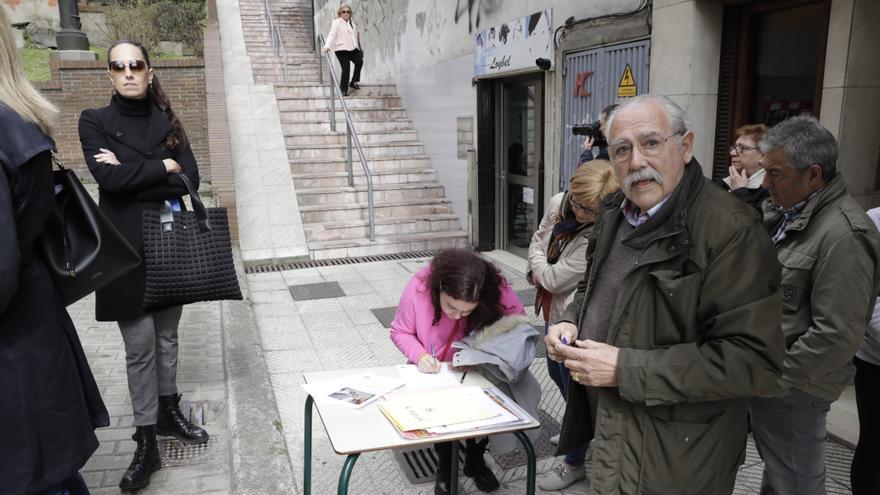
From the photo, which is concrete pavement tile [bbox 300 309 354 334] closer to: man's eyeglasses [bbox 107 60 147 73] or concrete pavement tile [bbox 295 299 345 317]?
concrete pavement tile [bbox 295 299 345 317]

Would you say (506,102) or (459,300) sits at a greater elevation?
(506,102)

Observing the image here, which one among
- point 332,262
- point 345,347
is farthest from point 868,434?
point 332,262

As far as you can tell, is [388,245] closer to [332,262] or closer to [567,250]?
[332,262]

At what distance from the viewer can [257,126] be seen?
10.6 metres

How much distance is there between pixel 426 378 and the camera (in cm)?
269

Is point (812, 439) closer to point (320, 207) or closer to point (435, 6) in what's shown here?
point (320, 207)

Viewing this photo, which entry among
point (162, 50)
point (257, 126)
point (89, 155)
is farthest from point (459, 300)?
point (162, 50)

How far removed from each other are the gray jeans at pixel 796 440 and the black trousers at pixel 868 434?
0.17 metres

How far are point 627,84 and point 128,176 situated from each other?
3955 millimetres

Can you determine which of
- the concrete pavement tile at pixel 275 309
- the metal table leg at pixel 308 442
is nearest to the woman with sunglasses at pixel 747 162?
the metal table leg at pixel 308 442

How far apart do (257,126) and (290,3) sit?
38.3ft

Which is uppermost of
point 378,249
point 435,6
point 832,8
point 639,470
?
point 435,6

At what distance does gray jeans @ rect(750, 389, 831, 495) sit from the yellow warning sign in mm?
3393

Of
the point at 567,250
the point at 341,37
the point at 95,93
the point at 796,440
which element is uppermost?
the point at 341,37
